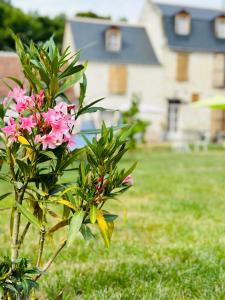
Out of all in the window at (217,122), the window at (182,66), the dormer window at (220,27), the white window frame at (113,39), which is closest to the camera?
Result: the white window frame at (113,39)

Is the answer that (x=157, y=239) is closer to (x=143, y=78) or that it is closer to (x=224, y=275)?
(x=224, y=275)

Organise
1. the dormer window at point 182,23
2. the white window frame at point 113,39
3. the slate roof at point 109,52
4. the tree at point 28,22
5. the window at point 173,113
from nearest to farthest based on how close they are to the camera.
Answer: the slate roof at point 109,52 → the white window frame at point 113,39 → the window at point 173,113 → the dormer window at point 182,23 → the tree at point 28,22

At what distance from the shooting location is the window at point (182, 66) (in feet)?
117

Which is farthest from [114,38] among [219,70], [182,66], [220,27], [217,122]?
[217,122]

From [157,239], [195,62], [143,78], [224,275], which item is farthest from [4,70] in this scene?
[224,275]

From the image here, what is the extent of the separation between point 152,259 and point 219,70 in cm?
3343

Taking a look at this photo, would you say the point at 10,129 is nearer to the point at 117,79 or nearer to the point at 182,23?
the point at 117,79

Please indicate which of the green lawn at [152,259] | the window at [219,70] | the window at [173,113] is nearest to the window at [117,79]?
the window at [173,113]

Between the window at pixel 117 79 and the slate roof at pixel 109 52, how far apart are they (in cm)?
41

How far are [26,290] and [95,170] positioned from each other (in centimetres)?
62

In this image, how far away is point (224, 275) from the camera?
405cm

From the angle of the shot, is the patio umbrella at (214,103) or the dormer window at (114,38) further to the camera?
the dormer window at (114,38)

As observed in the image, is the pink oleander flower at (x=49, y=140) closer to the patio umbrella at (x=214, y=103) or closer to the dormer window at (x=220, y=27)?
the patio umbrella at (x=214, y=103)

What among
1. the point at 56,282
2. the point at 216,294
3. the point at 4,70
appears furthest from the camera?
the point at 4,70
